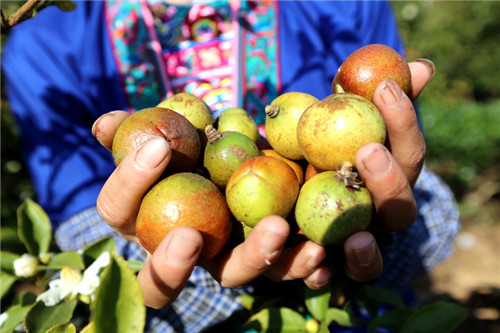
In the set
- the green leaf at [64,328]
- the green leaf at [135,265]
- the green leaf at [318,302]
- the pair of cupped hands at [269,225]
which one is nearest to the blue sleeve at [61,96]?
the green leaf at [135,265]

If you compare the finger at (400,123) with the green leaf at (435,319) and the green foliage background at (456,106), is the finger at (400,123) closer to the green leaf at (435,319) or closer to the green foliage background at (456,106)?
the green leaf at (435,319)

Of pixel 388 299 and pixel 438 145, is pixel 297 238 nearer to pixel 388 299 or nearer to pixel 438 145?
pixel 388 299

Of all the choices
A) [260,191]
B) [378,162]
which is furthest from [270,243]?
[378,162]

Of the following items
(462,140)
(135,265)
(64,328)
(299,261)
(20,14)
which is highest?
(20,14)

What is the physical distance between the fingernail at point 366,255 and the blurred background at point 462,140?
1.77m

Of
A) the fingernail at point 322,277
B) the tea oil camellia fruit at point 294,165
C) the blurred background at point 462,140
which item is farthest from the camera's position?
the blurred background at point 462,140

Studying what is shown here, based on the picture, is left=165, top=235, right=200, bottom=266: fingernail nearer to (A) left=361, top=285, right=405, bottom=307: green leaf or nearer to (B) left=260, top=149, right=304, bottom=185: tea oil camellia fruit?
(B) left=260, top=149, right=304, bottom=185: tea oil camellia fruit

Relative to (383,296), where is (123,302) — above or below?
above

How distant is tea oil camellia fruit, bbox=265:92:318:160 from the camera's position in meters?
1.58

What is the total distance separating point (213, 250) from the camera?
1.31m

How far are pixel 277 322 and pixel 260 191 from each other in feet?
1.88

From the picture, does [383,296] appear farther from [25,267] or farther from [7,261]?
[7,261]

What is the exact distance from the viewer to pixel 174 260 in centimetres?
112

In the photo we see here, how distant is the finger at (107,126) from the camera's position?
1492 millimetres
